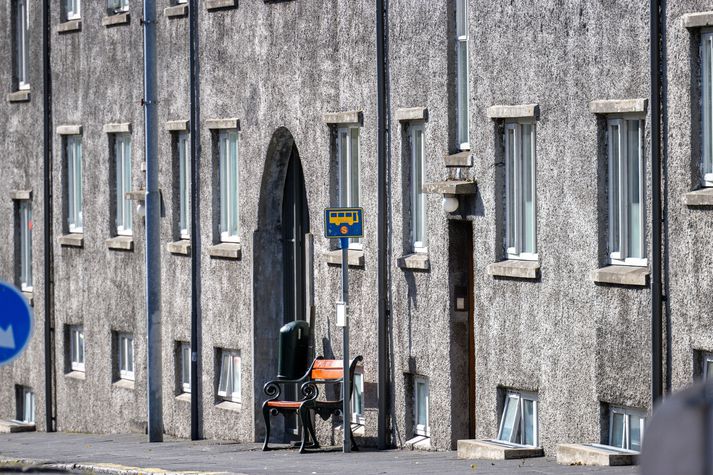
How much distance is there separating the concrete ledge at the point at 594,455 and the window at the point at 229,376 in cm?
857

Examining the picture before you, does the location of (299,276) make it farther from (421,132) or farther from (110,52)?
(110,52)

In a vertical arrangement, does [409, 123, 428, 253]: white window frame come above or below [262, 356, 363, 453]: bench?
above

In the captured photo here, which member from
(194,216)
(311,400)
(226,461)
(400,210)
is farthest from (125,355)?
(400,210)

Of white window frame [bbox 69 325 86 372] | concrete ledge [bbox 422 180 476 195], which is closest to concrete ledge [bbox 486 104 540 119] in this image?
concrete ledge [bbox 422 180 476 195]

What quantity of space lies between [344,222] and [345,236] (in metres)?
0.19

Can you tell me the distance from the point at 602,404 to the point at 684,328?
63.0 inches

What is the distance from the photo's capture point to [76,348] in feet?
89.9

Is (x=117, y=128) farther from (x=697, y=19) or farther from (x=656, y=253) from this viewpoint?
(x=697, y=19)

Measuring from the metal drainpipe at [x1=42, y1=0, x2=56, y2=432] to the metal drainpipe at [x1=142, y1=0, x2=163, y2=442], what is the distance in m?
6.34

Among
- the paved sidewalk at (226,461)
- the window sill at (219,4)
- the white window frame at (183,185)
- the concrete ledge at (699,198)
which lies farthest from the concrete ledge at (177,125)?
the concrete ledge at (699,198)

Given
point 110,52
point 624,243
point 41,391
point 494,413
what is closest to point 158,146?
point 110,52

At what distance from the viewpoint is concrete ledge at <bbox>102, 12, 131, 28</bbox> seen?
24.7 m

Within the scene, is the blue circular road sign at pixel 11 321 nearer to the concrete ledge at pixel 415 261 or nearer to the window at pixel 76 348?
the concrete ledge at pixel 415 261

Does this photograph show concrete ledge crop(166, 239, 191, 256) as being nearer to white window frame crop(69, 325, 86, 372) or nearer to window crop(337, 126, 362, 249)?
window crop(337, 126, 362, 249)
